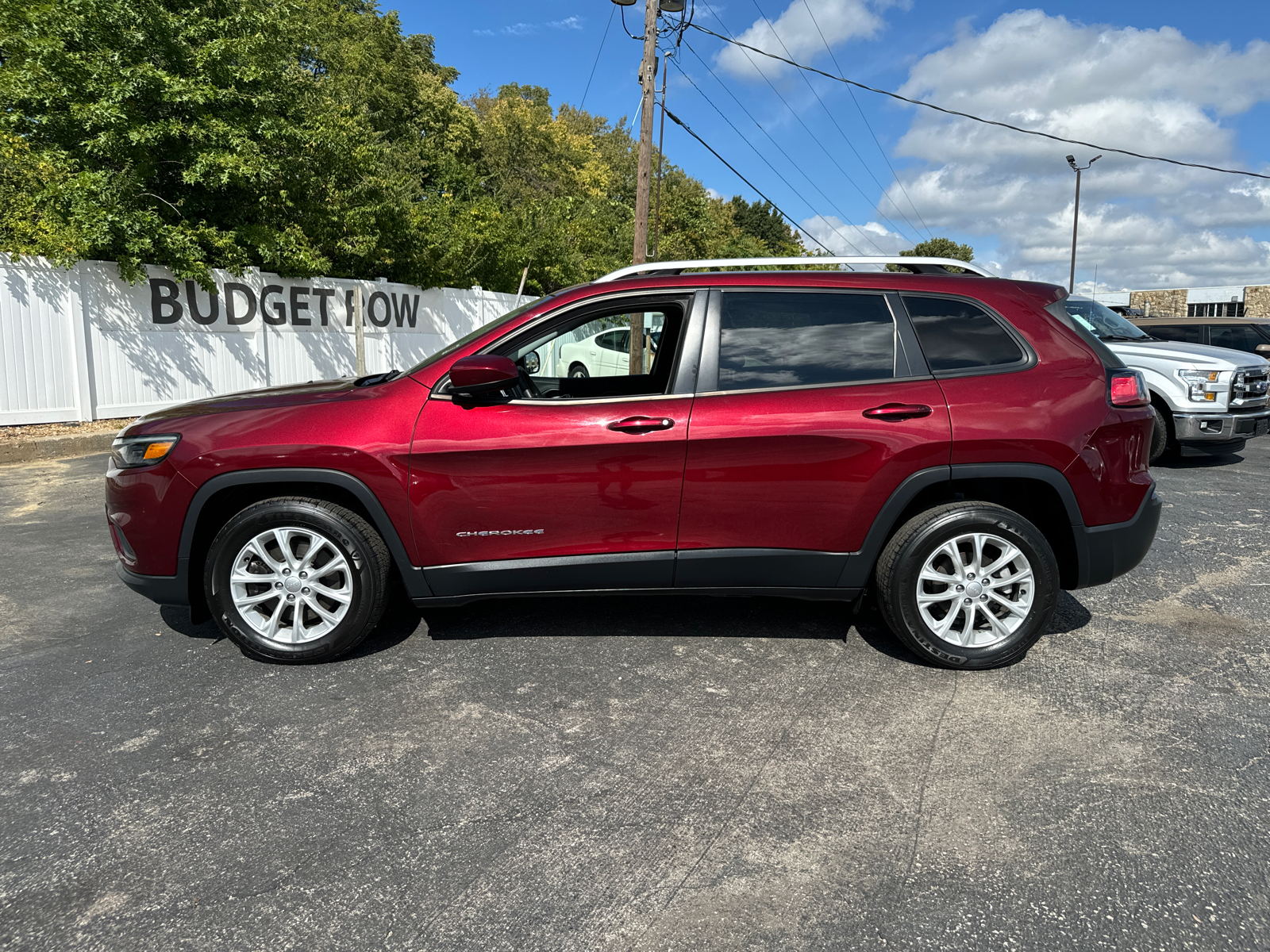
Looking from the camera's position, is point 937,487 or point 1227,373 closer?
point 937,487

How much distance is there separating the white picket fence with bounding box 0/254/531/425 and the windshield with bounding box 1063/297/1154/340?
12.1 meters

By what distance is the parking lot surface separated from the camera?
7.54 feet

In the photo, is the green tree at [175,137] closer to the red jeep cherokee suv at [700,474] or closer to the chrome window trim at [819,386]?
the red jeep cherokee suv at [700,474]

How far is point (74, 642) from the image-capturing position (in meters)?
→ 4.29

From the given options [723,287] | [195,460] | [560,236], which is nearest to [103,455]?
[195,460]

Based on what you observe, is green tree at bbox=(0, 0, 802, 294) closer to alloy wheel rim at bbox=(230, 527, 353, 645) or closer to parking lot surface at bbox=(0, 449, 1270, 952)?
parking lot surface at bbox=(0, 449, 1270, 952)

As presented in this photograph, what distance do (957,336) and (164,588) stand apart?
3817mm

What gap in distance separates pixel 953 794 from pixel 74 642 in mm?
4149

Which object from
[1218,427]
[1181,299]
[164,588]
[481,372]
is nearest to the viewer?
[481,372]

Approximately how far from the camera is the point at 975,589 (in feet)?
12.7

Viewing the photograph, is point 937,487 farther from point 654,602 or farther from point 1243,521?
point 1243,521

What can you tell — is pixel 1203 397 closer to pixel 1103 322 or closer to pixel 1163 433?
pixel 1163 433

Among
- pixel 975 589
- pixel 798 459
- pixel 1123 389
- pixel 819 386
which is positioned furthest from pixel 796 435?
pixel 1123 389

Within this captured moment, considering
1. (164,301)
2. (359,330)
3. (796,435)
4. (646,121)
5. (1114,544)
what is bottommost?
(1114,544)
